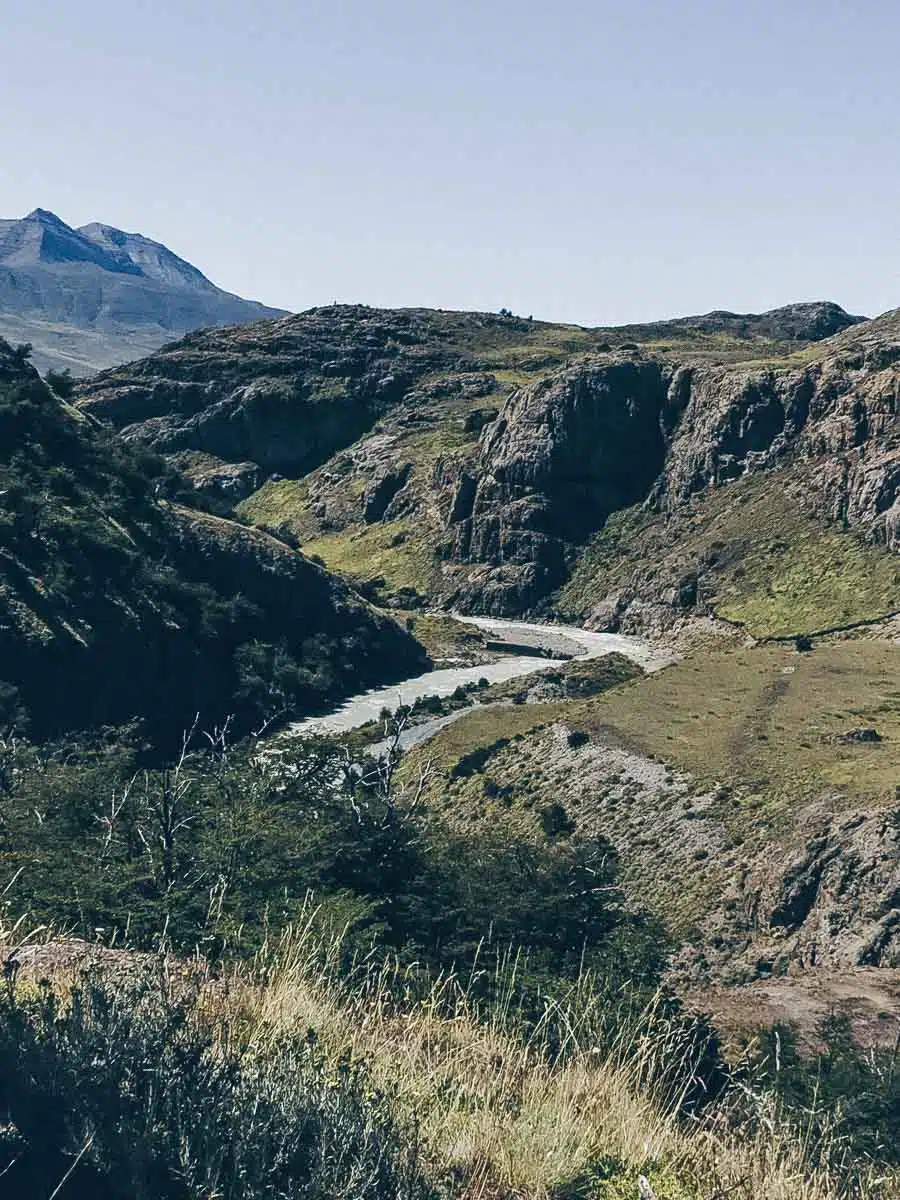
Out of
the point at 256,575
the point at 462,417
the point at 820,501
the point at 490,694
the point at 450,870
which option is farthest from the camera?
the point at 462,417

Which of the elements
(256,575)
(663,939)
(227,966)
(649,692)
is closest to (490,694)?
(649,692)

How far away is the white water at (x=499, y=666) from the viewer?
102 m

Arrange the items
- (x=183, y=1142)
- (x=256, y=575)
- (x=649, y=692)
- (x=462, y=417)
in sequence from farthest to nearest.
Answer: (x=462, y=417)
(x=256, y=575)
(x=649, y=692)
(x=183, y=1142)

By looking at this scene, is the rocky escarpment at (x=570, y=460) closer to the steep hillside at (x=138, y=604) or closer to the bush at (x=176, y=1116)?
the steep hillside at (x=138, y=604)

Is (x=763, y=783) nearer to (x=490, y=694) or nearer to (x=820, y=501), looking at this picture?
(x=490, y=694)

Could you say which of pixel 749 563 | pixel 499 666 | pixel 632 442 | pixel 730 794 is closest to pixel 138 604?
pixel 499 666

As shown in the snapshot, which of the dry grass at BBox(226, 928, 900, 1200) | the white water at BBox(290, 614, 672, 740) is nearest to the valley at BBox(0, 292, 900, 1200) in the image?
the dry grass at BBox(226, 928, 900, 1200)

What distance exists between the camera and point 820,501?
129625 millimetres

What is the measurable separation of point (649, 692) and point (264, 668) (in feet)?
118

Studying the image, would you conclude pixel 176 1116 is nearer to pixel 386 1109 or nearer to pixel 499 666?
pixel 386 1109

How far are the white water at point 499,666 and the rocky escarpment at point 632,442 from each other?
10.9 meters

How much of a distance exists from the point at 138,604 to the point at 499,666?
133 feet

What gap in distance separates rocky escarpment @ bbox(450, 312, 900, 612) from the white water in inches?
430

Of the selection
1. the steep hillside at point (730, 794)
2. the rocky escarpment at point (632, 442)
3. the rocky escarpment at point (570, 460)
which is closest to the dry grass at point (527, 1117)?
the steep hillside at point (730, 794)
